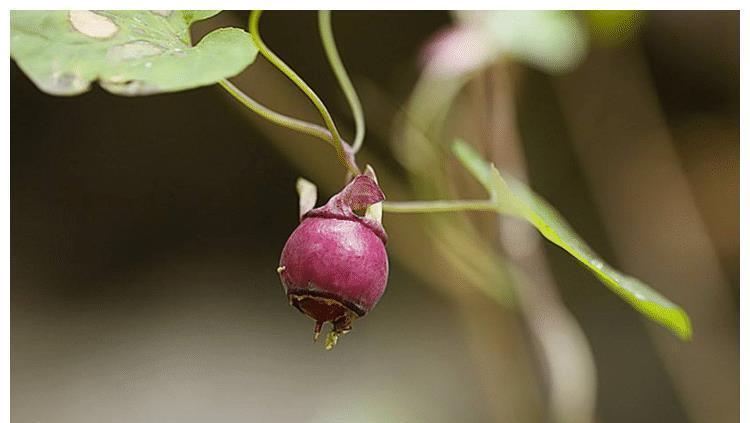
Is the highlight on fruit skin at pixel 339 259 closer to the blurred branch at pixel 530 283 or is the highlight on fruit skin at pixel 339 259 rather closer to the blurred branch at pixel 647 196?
the blurred branch at pixel 530 283

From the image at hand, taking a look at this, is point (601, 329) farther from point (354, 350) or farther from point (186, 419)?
point (186, 419)

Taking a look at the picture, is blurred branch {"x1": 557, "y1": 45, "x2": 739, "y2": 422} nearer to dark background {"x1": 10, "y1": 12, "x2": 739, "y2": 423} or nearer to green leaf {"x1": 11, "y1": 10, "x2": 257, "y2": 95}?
dark background {"x1": 10, "y1": 12, "x2": 739, "y2": 423}

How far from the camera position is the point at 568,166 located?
1534mm

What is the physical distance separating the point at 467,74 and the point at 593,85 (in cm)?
47

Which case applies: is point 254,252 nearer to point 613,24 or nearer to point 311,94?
point 613,24

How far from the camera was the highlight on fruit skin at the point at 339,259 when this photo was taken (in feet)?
1.16

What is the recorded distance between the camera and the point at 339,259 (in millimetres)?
353

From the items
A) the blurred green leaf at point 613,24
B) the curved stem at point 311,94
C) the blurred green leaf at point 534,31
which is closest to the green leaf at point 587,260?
the curved stem at point 311,94

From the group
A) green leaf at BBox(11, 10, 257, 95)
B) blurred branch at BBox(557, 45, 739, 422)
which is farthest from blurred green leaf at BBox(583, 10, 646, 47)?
green leaf at BBox(11, 10, 257, 95)

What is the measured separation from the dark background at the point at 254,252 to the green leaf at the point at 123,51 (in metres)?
1.00

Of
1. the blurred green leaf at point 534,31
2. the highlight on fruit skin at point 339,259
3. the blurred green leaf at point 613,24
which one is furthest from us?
the blurred green leaf at point 613,24

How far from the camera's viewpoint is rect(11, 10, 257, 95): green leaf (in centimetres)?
36

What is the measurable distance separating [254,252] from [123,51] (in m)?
1.22
